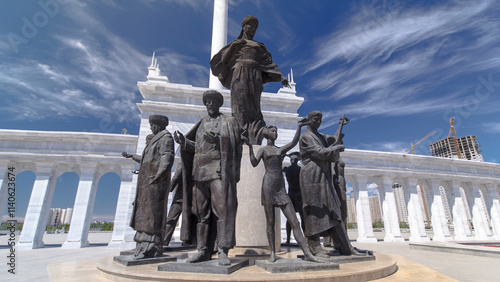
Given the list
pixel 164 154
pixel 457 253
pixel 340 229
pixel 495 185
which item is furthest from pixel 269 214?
pixel 495 185

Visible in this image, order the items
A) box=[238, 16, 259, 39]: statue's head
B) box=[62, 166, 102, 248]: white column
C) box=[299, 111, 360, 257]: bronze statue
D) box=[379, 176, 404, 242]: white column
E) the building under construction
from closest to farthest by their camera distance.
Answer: box=[299, 111, 360, 257]: bronze statue
box=[238, 16, 259, 39]: statue's head
box=[62, 166, 102, 248]: white column
box=[379, 176, 404, 242]: white column
the building under construction

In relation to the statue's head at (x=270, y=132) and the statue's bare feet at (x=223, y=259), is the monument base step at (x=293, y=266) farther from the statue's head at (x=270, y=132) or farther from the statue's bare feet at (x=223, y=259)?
the statue's head at (x=270, y=132)

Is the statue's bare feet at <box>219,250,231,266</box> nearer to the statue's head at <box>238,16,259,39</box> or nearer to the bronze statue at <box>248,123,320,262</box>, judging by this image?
the bronze statue at <box>248,123,320,262</box>

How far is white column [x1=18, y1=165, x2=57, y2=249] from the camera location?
18.1 m

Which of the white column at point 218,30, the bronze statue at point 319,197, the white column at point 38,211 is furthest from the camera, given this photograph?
the white column at point 218,30

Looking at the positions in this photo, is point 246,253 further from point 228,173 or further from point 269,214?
point 228,173

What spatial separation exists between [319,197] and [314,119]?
172 cm

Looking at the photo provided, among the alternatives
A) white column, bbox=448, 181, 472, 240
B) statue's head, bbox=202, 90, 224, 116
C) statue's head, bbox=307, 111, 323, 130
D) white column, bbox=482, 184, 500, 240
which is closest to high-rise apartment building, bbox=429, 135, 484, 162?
white column, bbox=482, 184, 500, 240

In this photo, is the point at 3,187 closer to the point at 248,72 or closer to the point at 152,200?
the point at 152,200

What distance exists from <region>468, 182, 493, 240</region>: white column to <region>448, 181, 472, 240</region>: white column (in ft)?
3.70

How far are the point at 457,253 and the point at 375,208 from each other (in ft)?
276

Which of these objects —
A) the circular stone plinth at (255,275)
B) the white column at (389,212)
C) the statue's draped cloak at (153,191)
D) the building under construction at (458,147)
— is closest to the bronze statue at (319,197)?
the circular stone plinth at (255,275)

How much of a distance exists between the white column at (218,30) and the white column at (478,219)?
3050 centimetres

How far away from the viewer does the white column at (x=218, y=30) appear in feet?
76.3
